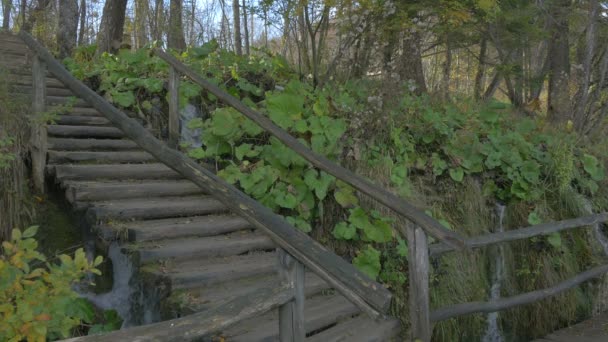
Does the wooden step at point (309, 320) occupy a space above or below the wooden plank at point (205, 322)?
below

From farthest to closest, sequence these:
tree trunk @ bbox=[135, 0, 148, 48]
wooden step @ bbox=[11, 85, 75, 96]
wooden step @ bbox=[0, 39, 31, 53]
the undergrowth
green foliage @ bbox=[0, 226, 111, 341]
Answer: tree trunk @ bbox=[135, 0, 148, 48], wooden step @ bbox=[0, 39, 31, 53], wooden step @ bbox=[11, 85, 75, 96], the undergrowth, green foliage @ bbox=[0, 226, 111, 341]

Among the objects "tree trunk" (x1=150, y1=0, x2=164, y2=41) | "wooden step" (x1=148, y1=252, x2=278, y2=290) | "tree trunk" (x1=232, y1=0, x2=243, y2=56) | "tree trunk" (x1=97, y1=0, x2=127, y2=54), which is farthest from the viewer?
"tree trunk" (x1=150, y1=0, x2=164, y2=41)

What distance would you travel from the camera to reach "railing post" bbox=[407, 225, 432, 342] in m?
3.98

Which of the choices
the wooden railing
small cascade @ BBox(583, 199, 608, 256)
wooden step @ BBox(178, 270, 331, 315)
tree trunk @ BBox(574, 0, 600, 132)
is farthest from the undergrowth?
tree trunk @ BBox(574, 0, 600, 132)

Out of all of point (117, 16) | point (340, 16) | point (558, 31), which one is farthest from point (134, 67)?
point (558, 31)

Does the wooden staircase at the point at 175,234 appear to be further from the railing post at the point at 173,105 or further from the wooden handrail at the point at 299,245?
the wooden handrail at the point at 299,245

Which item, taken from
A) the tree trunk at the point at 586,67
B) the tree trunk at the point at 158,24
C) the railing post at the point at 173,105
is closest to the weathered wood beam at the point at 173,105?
the railing post at the point at 173,105

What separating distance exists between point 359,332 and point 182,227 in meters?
1.76

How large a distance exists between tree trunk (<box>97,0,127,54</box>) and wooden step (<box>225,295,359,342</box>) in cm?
725

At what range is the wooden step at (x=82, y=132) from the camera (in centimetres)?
606

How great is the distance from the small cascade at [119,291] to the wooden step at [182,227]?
0.18 metres

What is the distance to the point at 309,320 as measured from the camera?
4.31 metres

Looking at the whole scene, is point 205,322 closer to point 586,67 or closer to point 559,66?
point 586,67

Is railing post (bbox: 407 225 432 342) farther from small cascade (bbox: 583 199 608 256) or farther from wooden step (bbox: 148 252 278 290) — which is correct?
small cascade (bbox: 583 199 608 256)
